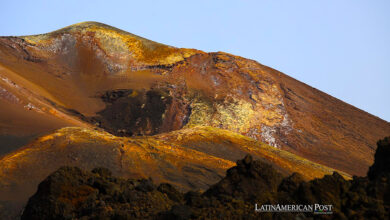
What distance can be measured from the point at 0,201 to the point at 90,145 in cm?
861

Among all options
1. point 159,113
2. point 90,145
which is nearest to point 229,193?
point 90,145

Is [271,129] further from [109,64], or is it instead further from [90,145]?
[90,145]

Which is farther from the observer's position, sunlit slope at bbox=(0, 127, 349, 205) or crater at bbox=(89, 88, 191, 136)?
crater at bbox=(89, 88, 191, 136)

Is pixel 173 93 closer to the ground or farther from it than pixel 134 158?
farther from it

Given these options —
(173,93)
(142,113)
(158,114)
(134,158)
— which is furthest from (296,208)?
(173,93)

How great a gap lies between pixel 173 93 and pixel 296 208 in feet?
133

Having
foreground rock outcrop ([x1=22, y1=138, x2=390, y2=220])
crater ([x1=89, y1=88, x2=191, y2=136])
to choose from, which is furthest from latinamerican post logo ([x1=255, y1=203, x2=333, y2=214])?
crater ([x1=89, y1=88, x2=191, y2=136])

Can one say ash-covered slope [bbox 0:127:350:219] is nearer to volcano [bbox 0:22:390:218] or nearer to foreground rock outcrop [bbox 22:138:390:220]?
volcano [bbox 0:22:390:218]

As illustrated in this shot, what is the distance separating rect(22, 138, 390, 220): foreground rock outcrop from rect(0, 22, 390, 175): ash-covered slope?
87.3ft

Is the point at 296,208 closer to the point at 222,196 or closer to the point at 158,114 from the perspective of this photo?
the point at 222,196

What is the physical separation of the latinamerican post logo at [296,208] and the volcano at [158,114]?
17.1 meters

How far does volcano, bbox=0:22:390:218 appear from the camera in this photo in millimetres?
32188

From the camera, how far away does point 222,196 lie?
592 inches

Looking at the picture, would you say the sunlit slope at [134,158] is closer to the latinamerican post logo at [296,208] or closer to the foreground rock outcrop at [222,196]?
the foreground rock outcrop at [222,196]
